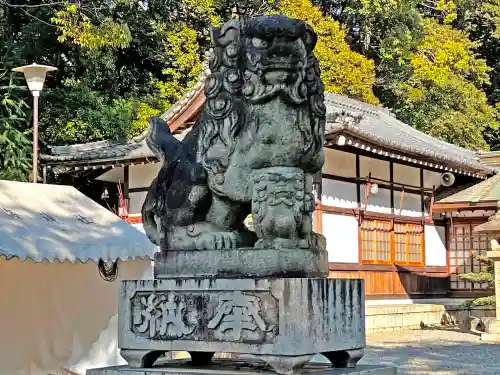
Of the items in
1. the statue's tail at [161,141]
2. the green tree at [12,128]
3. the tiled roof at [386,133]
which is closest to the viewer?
the statue's tail at [161,141]

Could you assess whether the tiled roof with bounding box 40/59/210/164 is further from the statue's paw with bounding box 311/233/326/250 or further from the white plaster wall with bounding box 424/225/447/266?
the statue's paw with bounding box 311/233/326/250

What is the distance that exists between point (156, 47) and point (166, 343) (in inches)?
883

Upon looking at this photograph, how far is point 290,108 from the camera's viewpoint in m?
4.18

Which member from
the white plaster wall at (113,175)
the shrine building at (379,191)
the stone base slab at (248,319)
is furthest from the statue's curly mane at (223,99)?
the white plaster wall at (113,175)

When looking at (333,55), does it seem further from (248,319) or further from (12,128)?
(248,319)

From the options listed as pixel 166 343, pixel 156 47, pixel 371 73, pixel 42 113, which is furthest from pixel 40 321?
pixel 371 73

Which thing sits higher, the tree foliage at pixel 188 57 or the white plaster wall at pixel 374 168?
the tree foliage at pixel 188 57

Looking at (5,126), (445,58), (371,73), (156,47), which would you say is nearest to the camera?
(5,126)

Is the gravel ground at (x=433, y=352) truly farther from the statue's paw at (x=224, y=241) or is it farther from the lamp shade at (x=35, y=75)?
the statue's paw at (x=224, y=241)

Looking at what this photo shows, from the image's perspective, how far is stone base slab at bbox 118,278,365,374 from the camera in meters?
3.74

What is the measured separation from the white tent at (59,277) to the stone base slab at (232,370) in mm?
4952

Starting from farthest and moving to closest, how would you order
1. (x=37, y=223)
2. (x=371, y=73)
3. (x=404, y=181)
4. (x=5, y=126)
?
1. (x=371, y=73)
2. (x=404, y=181)
3. (x=5, y=126)
4. (x=37, y=223)

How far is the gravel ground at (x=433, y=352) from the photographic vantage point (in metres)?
13.2

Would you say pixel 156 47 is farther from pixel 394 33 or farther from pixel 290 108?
pixel 290 108
